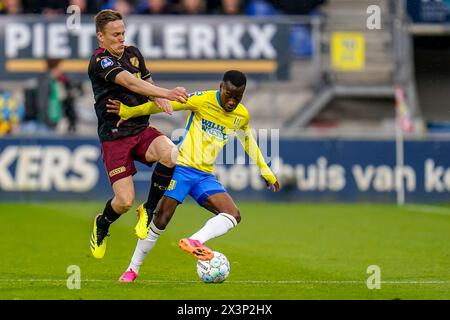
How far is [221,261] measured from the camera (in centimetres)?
1082

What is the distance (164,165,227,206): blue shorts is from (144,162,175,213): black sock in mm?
294

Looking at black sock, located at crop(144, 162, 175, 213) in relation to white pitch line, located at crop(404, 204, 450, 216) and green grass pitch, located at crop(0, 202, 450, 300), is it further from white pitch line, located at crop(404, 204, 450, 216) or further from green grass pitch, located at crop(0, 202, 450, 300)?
white pitch line, located at crop(404, 204, 450, 216)

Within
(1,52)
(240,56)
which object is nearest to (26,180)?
(1,52)

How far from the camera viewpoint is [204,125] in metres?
11.4

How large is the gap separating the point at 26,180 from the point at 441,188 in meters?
8.73

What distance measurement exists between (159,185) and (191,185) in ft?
1.59

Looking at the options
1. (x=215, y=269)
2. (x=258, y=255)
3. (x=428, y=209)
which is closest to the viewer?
(x=215, y=269)

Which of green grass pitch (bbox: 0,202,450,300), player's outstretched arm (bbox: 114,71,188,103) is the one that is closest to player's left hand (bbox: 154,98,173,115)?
player's outstretched arm (bbox: 114,71,188,103)

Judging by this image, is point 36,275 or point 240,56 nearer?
point 36,275

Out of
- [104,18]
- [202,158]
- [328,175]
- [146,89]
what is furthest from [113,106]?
[328,175]

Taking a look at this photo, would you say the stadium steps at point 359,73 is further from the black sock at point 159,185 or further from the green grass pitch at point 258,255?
the black sock at point 159,185

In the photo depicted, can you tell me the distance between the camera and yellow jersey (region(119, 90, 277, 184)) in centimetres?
1127

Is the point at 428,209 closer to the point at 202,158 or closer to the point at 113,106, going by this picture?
the point at 202,158

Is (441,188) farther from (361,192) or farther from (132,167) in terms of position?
(132,167)
